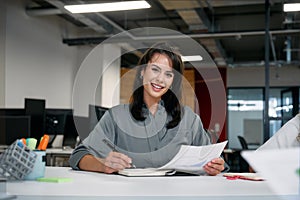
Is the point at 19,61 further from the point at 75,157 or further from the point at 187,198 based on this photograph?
the point at 187,198

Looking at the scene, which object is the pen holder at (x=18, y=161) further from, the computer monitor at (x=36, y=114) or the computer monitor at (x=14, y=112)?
the computer monitor at (x=14, y=112)

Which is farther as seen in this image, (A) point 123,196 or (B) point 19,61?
(B) point 19,61

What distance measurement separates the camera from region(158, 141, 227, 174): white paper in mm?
1343

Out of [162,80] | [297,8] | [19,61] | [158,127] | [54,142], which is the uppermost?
[297,8]

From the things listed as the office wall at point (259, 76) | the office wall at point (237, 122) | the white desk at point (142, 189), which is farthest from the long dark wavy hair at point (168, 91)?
the office wall at point (237, 122)

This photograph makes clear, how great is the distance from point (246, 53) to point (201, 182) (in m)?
11.4

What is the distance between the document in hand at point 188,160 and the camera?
135 centimetres

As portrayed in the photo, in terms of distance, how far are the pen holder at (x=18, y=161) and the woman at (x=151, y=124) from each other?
0.39 meters

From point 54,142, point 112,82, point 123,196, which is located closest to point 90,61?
point 123,196

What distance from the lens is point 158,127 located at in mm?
1699

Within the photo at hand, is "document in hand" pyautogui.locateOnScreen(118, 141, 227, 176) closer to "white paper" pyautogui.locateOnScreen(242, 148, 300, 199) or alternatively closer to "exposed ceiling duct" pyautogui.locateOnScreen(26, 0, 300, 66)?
"white paper" pyautogui.locateOnScreen(242, 148, 300, 199)

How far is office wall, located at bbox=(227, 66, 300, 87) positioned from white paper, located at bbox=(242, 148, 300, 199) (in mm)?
11668

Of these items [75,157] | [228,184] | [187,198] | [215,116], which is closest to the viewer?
[187,198]

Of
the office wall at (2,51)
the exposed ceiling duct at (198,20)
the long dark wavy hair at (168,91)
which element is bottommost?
the long dark wavy hair at (168,91)
